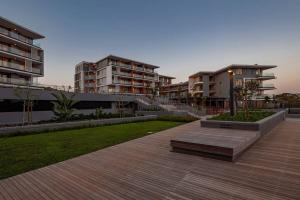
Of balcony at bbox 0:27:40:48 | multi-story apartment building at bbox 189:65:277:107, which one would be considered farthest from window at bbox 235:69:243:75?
balcony at bbox 0:27:40:48

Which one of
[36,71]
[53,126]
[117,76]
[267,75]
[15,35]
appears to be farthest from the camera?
[117,76]

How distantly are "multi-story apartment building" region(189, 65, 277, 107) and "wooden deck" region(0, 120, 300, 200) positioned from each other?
116 ft

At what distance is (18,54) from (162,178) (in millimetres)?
33586

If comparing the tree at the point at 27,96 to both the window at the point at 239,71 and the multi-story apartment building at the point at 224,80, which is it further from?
the window at the point at 239,71

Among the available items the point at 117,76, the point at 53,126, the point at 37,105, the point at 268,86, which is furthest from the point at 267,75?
the point at 37,105

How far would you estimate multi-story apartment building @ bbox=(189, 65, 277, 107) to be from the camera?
4194cm

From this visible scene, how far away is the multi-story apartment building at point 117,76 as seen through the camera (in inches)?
1796

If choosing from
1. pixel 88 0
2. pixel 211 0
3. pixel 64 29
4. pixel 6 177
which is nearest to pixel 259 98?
pixel 211 0

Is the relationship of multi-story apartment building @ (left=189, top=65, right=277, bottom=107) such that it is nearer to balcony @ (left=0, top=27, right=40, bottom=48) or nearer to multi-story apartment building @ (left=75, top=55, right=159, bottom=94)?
multi-story apartment building @ (left=75, top=55, right=159, bottom=94)

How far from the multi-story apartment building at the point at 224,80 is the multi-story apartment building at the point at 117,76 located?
15.1 m

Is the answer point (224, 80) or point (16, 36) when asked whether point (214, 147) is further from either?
point (224, 80)

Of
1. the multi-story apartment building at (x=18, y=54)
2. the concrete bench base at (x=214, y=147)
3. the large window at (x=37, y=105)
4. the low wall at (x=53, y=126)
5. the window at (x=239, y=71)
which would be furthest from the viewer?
the window at (x=239, y=71)

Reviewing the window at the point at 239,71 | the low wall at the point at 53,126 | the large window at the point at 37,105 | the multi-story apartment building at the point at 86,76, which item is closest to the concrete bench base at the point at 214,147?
the low wall at the point at 53,126

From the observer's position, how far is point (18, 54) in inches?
1079
